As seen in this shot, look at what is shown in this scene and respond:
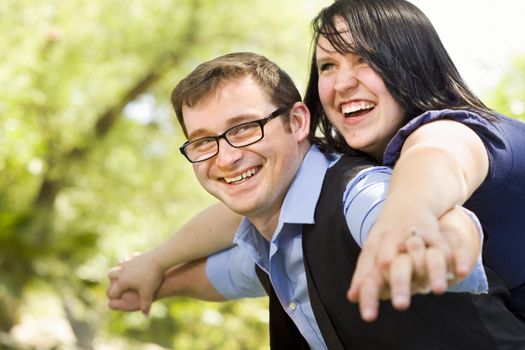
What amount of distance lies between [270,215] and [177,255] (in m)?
0.49

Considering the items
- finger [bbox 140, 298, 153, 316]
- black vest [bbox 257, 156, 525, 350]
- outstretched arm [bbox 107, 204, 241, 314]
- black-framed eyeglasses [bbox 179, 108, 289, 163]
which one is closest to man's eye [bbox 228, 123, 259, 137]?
black-framed eyeglasses [bbox 179, 108, 289, 163]

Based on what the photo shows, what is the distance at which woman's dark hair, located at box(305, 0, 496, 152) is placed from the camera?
1583mm

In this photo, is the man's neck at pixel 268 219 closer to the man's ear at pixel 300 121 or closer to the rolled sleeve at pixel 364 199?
the man's ear at pixel 300 121

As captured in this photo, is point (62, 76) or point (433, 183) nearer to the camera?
point (433, 183)

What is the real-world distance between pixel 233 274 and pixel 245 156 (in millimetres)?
532

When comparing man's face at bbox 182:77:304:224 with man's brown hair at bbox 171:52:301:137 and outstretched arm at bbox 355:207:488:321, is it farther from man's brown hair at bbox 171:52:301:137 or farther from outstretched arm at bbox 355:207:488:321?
outstretched arm at bbox 355:207:488:321

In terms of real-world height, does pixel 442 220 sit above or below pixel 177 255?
above

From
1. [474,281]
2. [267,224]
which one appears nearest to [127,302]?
[267,224]

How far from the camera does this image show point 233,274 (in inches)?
82.0

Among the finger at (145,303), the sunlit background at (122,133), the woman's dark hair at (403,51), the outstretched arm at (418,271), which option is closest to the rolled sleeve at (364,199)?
the woman's dark hair at (403,51)

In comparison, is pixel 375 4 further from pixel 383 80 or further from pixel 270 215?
pixel 270 215

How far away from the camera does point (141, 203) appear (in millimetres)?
7559

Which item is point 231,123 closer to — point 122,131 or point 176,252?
point 176,252

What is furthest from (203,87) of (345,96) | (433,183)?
(433,183)
